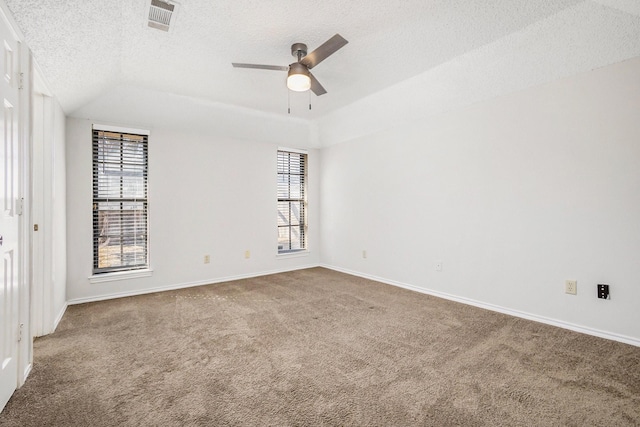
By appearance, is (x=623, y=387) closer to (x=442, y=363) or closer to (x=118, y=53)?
(x=442, y=363)

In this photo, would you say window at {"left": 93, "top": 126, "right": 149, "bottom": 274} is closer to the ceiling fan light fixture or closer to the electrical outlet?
the ceiling fan light fixture

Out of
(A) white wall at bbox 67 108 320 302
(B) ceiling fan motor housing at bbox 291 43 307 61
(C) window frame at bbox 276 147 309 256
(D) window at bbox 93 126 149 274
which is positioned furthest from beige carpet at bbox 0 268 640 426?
(B) ceiling fan motor housing at bbox 291 43 307 61

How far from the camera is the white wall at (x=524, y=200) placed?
8.14ft

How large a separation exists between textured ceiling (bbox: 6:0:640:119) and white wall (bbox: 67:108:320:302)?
0.78m

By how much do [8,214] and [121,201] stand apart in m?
2.35

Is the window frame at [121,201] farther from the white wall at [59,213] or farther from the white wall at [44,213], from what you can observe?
the white wall at [44,213]

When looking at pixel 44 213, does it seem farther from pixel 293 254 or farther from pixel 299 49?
pixel 293 254

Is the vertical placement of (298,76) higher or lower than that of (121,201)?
higher

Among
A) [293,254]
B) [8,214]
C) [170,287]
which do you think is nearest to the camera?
[8,214]

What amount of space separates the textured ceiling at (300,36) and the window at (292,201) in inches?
87.6

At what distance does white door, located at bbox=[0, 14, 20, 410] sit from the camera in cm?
160

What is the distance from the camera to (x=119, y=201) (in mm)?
3873

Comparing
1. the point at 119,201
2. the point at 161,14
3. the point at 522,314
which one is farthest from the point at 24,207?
the point at 522,314

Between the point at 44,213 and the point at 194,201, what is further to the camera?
the point at 194,201
